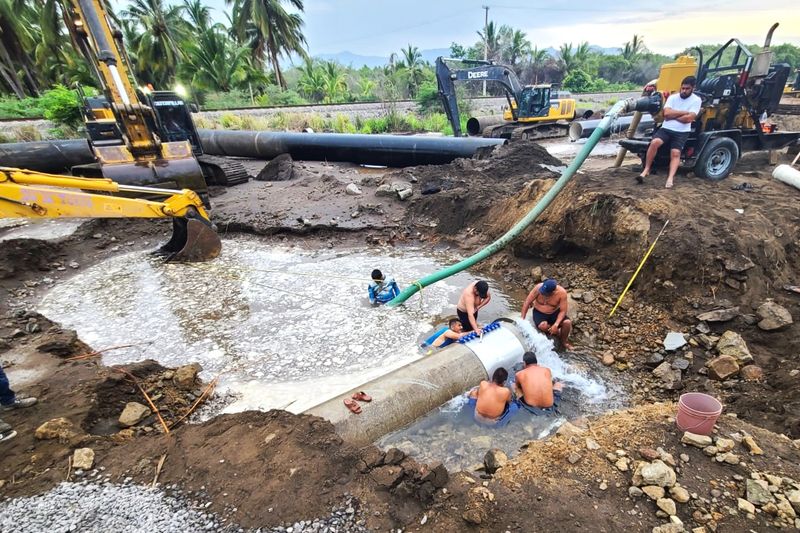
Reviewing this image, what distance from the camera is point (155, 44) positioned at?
1080 inches

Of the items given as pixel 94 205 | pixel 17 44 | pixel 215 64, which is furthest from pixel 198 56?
pixel 94 205

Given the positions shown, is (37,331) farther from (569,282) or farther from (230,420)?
(569,282)

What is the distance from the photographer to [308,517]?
2523 millimetres

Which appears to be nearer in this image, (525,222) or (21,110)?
(525,222)

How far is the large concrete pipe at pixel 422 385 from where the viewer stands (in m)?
3.54

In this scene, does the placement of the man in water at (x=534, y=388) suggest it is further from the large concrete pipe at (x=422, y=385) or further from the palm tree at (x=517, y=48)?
the palm tree at (x=517, y=48)

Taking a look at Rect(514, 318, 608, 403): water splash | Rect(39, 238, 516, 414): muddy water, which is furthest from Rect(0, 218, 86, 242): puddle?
Rect(514, 318, 608, 403): water splash

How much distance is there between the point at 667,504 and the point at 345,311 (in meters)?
4.60

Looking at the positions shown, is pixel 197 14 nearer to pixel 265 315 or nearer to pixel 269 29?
pixel 269 29

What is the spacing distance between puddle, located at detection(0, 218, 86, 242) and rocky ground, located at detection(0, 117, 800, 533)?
Answer: 614 mm

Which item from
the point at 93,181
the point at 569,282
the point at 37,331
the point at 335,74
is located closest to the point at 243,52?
the point at 335,74

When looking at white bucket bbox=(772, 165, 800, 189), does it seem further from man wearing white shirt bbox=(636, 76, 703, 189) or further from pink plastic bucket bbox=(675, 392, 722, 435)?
pink plastic bucket bbox=(675, 392, 722, 435)

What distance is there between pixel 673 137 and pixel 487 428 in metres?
6.07

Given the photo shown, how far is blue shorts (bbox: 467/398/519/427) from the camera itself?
4.19 meters
